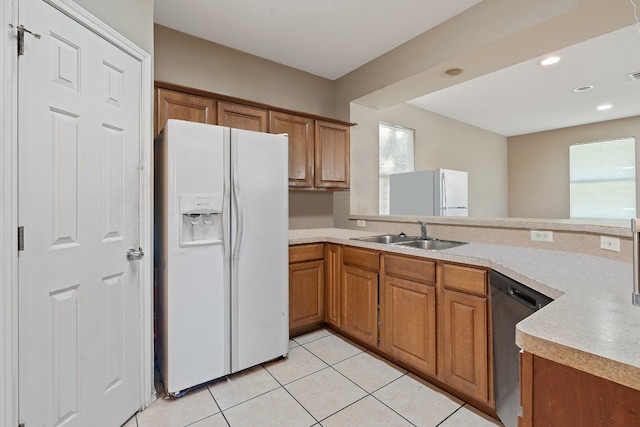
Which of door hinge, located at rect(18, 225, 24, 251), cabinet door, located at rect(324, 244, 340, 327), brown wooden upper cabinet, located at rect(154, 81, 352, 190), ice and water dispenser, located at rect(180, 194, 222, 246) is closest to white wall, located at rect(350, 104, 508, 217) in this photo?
brown wooden upper cabinet, located at rect(154, 81, 352, 190)

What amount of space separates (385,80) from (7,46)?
9.05ft

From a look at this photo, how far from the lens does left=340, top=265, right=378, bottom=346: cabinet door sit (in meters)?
2.31

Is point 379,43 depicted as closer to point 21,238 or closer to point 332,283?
point 332,283

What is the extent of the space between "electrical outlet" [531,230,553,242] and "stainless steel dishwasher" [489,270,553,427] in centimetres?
71

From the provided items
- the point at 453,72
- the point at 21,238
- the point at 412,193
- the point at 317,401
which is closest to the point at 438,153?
the point at 412,193

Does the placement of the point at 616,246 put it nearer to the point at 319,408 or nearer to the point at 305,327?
the point at 319,408

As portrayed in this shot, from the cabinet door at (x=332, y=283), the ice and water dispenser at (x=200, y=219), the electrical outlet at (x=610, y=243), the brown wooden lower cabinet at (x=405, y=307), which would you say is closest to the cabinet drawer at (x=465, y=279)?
the brown wooden lower cabinet at (x=405, y=307)

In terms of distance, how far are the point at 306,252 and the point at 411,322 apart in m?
1.03

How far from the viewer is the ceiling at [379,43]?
7.75 ft

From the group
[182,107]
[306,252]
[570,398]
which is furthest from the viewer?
[306,252]

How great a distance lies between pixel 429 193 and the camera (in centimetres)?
376

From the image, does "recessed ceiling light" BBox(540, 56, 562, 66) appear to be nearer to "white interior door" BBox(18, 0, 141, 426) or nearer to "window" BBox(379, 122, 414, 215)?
"window" BBox(379, 122, 414, 215)

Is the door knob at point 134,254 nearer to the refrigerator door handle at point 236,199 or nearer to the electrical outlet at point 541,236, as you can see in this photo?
the refrigerator door handle at point 236,199

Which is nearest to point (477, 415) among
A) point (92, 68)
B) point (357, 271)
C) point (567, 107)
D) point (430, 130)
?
point (357, 271)
